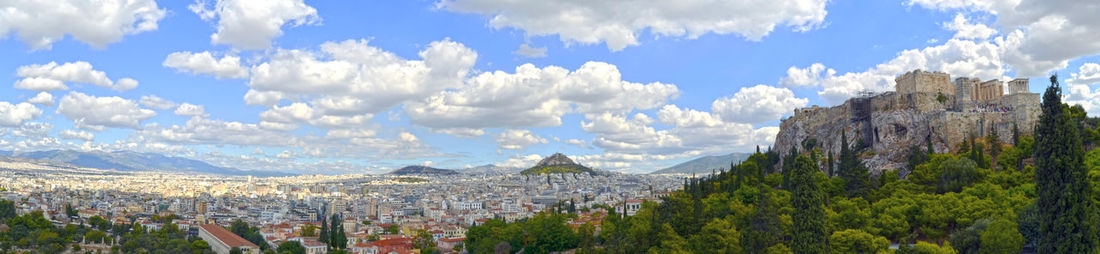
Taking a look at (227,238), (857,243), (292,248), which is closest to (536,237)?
(857,243)

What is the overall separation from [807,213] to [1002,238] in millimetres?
8917

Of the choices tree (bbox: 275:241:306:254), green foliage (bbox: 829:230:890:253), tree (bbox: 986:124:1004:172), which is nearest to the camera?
green foliage (bbox: 829:230:890:253)

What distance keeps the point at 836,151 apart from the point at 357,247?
46.9 meters

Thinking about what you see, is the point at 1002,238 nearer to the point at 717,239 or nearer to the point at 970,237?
the point at 970,237

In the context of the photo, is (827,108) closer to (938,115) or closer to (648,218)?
(938,115)

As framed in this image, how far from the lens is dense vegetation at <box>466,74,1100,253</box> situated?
24.8m

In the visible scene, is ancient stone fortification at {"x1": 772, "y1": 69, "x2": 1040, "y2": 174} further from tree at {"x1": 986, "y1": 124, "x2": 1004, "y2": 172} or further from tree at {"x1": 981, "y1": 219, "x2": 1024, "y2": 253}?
tree at {"x1": 981, "y1": 219, "x2": 1024, "y2": 253}

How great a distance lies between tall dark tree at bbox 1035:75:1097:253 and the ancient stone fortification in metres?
30.0

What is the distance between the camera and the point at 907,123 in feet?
194

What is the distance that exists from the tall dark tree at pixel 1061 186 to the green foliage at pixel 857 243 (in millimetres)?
8281

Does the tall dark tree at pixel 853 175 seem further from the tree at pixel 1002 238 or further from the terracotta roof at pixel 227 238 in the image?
the terracotta roof at pixel 227 238

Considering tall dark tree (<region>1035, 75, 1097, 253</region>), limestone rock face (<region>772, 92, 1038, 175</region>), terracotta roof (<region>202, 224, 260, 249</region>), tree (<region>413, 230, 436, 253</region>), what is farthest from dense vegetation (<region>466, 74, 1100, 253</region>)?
terracotta roof (<region>202, 224, 260, 249</region>)

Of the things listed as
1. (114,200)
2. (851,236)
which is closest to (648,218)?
(851,236)

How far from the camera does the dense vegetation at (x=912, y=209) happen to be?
81.2 feet
